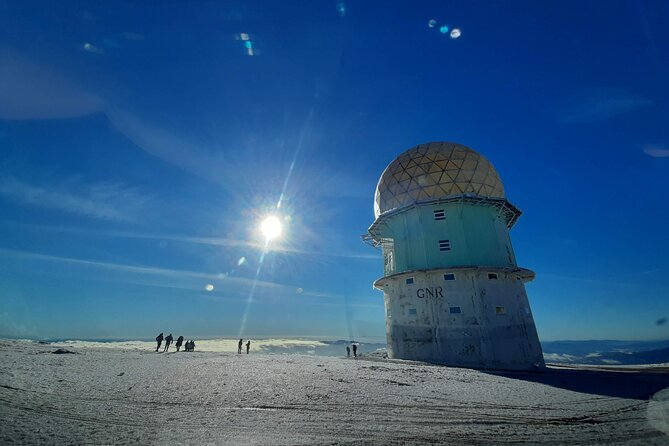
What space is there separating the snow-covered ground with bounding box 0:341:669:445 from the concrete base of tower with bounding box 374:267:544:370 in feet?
Answer: 25.8

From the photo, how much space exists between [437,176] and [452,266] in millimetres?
7133

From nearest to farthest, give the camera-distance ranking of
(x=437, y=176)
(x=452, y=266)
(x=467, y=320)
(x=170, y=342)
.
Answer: (x=467, y=320) < (x=452, y=266) < (x=437, y=176) < (x=170, y=342)

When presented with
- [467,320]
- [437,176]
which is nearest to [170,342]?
[467,320]

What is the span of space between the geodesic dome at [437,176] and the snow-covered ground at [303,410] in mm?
14637

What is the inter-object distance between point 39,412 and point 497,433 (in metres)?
8.99

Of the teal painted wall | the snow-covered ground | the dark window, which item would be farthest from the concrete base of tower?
the snow-covered ground

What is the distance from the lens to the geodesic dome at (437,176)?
74.5 feet

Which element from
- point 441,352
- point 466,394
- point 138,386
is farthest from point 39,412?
point 441,352

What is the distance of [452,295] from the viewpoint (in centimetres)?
1972

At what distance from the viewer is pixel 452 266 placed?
20422mm

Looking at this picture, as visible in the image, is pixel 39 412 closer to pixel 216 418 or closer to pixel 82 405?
pixel 82 405

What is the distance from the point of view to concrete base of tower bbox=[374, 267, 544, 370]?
18.7 meters

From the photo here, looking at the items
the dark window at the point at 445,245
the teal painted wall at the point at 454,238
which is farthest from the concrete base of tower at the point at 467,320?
the dark window at the point at 445,245

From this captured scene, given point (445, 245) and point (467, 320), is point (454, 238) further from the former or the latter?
point (467, 320)
